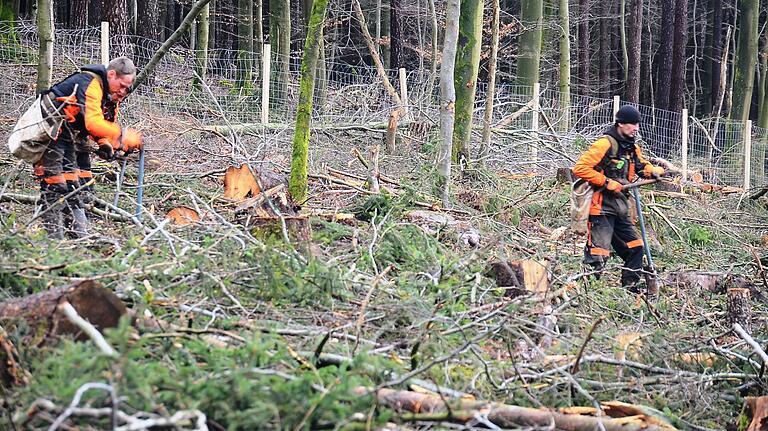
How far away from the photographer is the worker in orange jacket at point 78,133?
6348 millimetres

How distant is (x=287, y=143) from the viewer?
1148cm

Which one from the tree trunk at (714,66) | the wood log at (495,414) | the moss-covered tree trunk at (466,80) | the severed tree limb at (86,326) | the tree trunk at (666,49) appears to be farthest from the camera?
the tree trunk at (714,66)

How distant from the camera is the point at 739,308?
19.6 feet

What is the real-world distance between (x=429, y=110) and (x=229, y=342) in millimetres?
10111

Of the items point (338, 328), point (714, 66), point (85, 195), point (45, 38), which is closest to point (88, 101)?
point (85, 195)

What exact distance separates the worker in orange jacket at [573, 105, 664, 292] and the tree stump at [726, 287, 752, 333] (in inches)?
65.6

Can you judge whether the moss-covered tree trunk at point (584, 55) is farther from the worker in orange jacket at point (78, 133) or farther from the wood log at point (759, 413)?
the wood log at point (759, 413)

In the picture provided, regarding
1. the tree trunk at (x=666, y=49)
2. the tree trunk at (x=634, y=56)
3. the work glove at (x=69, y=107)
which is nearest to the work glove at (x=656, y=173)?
the work glove at (x=69, y=107)

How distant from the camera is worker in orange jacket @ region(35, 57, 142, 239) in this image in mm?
6348

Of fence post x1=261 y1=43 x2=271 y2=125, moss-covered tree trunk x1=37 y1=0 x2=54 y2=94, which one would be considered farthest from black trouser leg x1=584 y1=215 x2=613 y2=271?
fence post x1=261 y1=43 x2=271 y2=125

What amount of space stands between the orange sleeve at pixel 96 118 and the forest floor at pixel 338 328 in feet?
2.45

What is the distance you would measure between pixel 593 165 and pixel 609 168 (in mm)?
239

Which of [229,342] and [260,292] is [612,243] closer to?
[260,292]

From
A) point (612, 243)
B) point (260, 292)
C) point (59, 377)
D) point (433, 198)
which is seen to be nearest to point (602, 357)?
point (260, 292)
